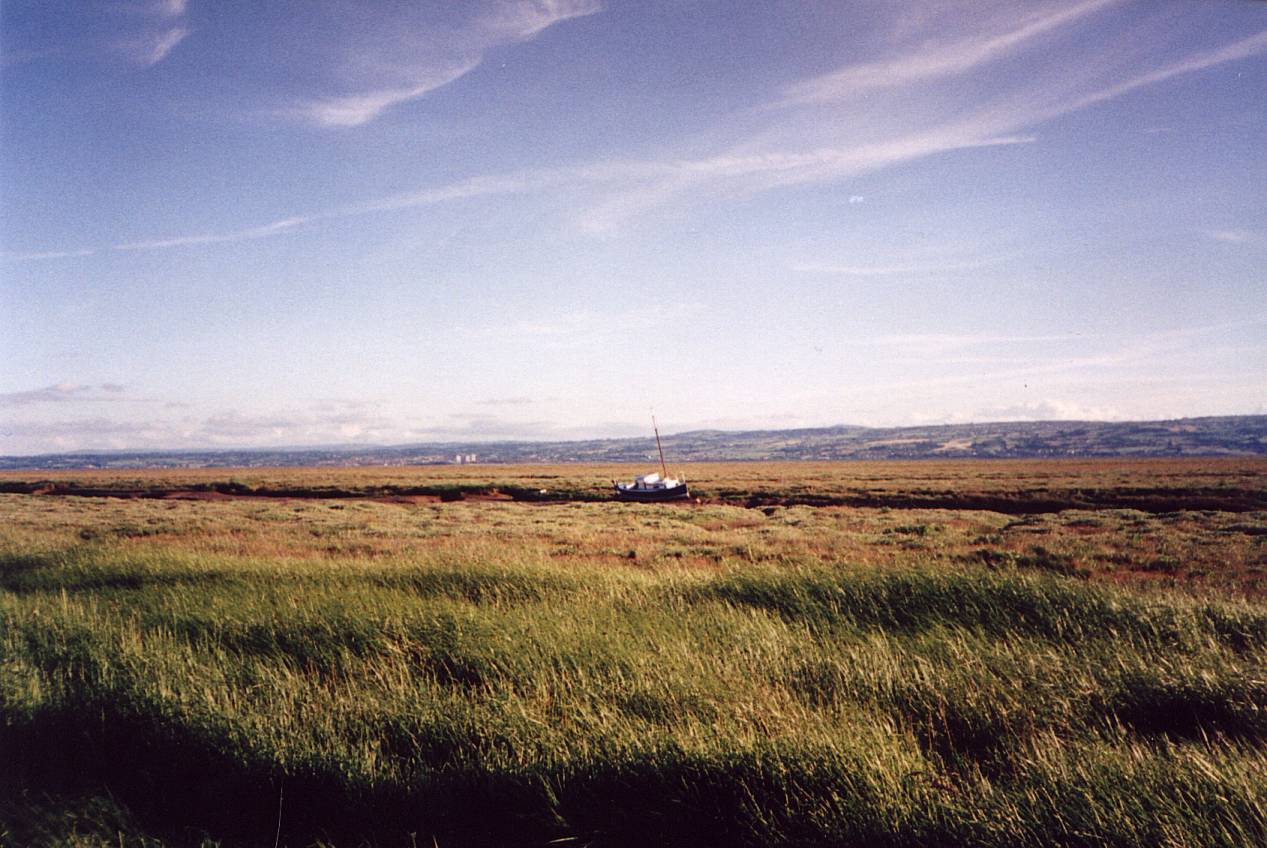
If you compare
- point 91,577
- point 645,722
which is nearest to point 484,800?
point 645,722

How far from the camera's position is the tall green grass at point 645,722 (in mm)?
3707

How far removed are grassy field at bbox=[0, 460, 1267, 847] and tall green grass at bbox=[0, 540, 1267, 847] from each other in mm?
23


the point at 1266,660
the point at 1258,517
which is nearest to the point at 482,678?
the point at 1266,660

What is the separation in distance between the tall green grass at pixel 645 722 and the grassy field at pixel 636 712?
0.07ft

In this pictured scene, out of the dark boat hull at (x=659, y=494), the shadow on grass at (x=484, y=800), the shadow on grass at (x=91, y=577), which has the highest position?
Result: the shadow on grass at (x=91, y=577)

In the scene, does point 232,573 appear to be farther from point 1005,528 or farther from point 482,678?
point 1005,528

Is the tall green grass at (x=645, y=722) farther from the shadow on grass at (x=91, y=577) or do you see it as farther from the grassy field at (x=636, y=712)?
the shadow on grass at (x=91, y=577)

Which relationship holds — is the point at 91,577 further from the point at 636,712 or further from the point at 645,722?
the point at 645,722

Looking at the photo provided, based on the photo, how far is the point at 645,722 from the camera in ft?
15.0

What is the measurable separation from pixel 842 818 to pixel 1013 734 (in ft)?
5.86

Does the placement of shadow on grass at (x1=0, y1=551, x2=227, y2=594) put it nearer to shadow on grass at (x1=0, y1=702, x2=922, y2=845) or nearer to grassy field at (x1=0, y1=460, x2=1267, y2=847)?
grassy field at (x1=0, y1=460, x2=1267, y2=847)

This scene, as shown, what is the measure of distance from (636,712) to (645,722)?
11.1 inches

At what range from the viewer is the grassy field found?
3756mm

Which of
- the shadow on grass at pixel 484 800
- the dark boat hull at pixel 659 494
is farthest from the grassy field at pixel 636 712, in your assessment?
the dark boat hull at pixel 659 494
